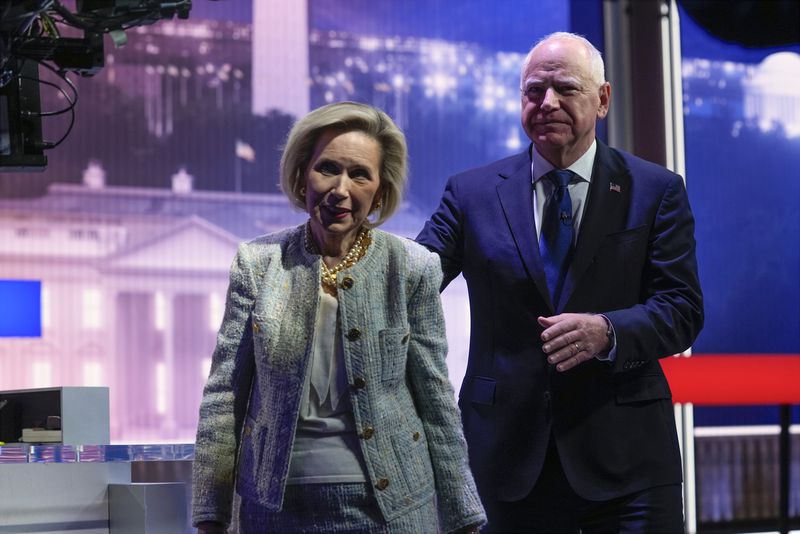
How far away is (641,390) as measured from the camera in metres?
2.33

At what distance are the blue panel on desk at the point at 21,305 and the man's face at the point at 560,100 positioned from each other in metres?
2.14

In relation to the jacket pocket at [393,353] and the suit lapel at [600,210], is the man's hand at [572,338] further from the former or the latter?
the jacket pocket at [393,353]

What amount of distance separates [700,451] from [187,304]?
2752 millimetres

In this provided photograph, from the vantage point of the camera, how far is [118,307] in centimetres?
505

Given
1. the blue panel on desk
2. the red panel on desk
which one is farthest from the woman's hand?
the red panel on desk

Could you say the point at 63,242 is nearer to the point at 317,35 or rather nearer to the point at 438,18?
the point at 317,35

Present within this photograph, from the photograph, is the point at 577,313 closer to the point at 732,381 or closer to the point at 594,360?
the point at 594,360

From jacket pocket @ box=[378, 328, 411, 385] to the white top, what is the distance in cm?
8

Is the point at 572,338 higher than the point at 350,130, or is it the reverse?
the point at 350,130

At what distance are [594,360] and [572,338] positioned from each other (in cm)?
21

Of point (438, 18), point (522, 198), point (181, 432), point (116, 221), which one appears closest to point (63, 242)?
point (116, 221)

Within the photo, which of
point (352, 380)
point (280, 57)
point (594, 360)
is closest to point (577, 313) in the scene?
point (594, 360)

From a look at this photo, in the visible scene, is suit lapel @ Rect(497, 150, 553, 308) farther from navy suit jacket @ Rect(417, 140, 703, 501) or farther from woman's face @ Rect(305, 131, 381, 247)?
woman's face @ Rect(305, 131, 381, 247)

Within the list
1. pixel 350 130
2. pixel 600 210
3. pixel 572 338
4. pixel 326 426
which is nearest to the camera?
pixel 326 426
